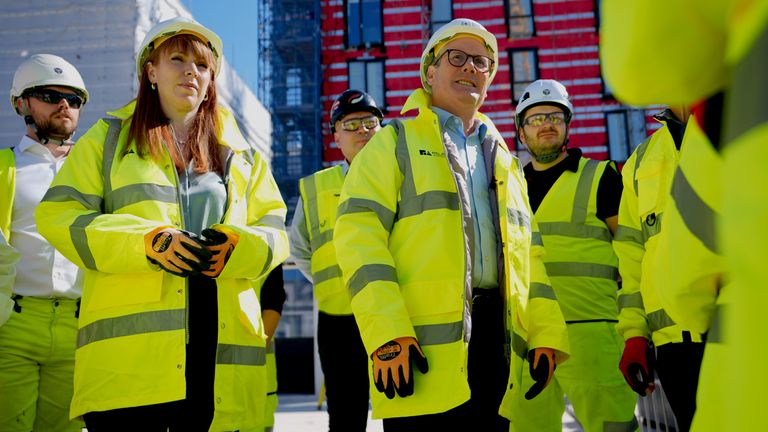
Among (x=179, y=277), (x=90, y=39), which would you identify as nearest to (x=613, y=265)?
(x=179, y=277)

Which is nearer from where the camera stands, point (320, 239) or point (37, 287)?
point (37, 287)

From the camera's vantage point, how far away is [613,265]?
13.4 feet

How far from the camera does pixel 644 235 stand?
130 inches

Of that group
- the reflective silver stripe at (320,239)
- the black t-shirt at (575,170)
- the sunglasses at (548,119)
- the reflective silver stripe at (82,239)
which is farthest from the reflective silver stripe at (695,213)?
the sunglasses at (548,119)

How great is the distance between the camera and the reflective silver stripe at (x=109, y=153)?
2.49 m

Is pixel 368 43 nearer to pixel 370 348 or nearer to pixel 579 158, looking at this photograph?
pixel 579 158

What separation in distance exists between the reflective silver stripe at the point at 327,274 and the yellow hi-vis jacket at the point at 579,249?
1286mm

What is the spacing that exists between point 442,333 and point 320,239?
227 cm

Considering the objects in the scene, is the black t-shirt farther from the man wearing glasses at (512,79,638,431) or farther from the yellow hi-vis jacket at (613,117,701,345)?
the yellow hi-vis jacket at (613,117,701,345)

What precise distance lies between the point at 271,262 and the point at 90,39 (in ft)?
47.3

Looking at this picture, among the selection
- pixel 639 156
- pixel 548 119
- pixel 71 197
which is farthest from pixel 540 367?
pixel 548 119

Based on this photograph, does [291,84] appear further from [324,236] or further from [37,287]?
[37,287]

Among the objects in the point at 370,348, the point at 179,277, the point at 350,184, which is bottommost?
the point at 370,348

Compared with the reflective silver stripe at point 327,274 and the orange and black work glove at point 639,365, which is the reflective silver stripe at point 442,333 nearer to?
the orange and black work glove at point 639,365
